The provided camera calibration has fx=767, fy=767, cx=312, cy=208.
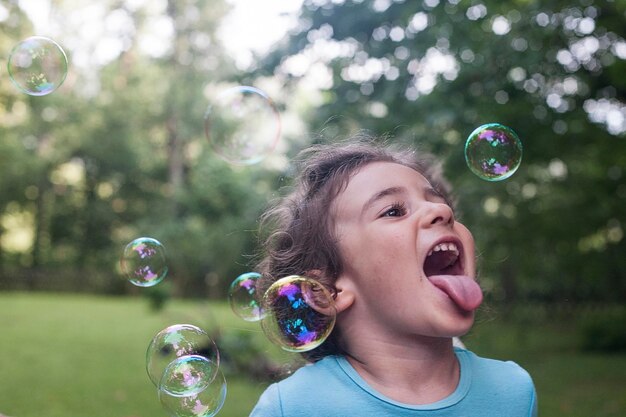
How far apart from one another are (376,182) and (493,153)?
153 centimetres

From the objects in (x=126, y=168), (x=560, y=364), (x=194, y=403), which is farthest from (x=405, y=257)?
(x=126, y=168)

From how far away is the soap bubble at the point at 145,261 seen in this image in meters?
3.52

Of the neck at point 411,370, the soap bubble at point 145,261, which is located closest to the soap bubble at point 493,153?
the soap bubble at point 145,261

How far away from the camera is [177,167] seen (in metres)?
28.2

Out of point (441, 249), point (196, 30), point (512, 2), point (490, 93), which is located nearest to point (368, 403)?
point (441, 249)

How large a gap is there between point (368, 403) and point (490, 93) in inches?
171

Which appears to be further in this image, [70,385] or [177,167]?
[177,167]

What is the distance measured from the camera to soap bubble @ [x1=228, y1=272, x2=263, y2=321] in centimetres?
270

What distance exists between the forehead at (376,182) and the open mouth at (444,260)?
0.57 ft

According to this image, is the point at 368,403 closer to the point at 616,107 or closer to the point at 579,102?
the point at 579,102

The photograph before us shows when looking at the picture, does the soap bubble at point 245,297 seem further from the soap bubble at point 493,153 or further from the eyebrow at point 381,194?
the soap bubble at point 493,153

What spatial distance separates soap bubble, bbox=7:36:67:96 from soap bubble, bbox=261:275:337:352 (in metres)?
2.70

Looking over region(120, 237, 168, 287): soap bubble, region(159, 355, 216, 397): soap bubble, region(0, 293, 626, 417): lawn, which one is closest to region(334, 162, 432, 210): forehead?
region(0, 293, 626, 417): lawn

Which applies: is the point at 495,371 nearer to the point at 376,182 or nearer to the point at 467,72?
the point at 376,182
